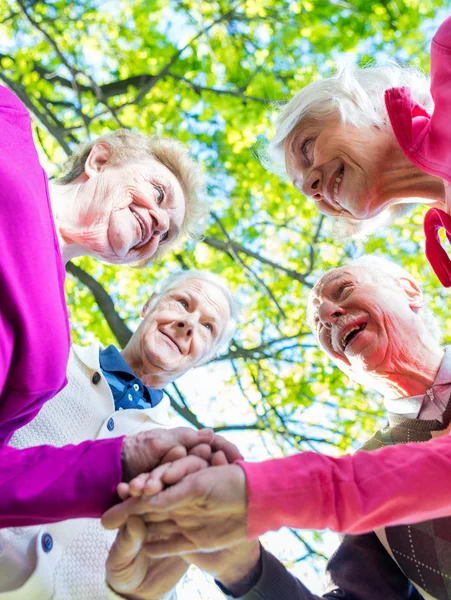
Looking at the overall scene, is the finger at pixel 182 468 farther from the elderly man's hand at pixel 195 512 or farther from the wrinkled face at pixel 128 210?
the wrinkled face at pixel 128 210

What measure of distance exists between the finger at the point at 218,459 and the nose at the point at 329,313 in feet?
4.74

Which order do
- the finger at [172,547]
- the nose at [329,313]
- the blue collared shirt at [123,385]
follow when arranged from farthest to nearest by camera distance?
the nose at [329,313]
the blue collared shirt at [123,385]
the finger at [172,547]

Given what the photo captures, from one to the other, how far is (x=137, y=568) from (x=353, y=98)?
2.07m

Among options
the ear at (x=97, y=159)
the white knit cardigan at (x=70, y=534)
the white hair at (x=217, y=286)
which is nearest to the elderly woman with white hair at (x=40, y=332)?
the ear at (x=97, y=159)

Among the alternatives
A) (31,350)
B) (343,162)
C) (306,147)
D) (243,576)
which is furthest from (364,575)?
(306,147)

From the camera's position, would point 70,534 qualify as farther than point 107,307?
No

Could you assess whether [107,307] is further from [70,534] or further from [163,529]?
[163,529]

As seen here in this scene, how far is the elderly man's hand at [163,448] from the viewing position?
5.59 feet

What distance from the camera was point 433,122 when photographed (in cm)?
216

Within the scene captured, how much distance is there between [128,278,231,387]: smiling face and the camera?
10.4 feet

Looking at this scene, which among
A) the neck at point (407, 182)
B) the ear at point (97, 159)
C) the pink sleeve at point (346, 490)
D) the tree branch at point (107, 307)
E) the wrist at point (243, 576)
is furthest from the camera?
the tree branch at point (107, 307)

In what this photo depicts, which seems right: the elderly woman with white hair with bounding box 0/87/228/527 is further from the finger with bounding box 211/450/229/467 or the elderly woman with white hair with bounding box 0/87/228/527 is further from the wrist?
the wrist

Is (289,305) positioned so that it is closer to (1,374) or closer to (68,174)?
(68,174)

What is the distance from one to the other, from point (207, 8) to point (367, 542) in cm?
462
